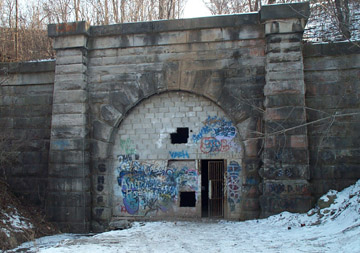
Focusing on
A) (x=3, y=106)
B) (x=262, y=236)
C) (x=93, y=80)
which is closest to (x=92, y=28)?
(x=93, y=80)

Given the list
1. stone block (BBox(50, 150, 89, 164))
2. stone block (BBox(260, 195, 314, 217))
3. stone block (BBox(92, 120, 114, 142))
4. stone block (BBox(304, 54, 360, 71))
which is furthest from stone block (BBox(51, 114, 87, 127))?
stone block (BBox(304, 54, 360, 71))

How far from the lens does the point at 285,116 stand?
8586 millimetres

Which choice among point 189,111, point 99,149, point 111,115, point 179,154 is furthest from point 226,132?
point 99,149

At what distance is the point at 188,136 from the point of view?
31.5ft

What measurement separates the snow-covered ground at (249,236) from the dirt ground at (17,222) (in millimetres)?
325

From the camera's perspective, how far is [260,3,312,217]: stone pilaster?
841 centimetres

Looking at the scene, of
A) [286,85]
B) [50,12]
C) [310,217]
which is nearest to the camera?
[310,217]

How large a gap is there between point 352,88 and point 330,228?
12.4 feet

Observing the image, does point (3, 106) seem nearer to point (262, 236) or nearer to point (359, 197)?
point (262, 236)

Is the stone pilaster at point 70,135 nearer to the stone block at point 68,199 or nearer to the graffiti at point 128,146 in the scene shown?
the stone block at point 68,199

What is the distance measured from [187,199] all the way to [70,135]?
3.75 meters

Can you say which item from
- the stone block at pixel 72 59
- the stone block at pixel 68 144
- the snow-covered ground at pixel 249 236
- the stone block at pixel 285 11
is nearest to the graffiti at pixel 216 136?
the snow-covered ground at pixel 249 236

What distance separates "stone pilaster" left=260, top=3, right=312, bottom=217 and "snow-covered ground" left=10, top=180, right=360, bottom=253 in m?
0.49

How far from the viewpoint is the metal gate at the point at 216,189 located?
941 cm
